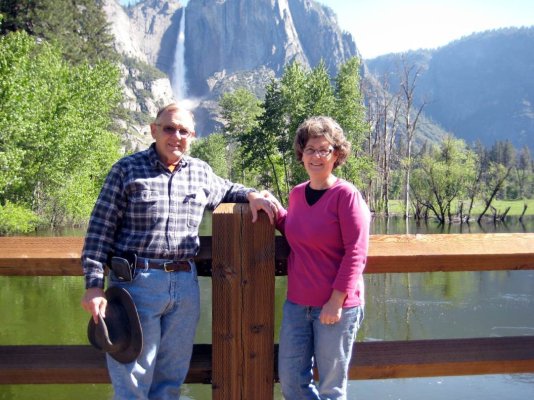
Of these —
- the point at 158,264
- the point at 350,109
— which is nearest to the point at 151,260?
the point at 158,264

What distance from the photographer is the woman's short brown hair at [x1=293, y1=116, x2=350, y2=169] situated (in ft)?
7.83

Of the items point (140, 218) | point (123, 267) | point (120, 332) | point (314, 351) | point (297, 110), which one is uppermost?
point (297, 110)

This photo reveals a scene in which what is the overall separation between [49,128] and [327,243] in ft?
70.8

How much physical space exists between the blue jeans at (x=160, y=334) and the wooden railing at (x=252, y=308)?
0.11 meters

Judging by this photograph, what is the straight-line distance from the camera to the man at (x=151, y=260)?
2.24 meters

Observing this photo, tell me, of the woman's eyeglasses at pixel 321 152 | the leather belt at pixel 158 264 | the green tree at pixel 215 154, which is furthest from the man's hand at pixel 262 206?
the green tree at pixel 215 154

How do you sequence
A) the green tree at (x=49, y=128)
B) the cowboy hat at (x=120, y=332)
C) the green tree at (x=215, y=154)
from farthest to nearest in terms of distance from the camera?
the green tree at (x=215, y=154)
the green tree at (x=49, y=128)
the cowboy hat at (x=120, y=332)

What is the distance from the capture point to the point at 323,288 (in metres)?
2.27

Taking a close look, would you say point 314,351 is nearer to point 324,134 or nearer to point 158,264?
point 158,264

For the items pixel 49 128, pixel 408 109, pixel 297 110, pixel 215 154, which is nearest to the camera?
pixel 49 128

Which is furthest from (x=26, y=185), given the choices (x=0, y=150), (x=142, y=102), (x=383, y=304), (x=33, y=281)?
(x=142, y=102)

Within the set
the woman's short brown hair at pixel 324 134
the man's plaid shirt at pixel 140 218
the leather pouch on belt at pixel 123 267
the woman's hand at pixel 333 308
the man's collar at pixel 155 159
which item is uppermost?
the woman's short brown hair at pixel 324 134

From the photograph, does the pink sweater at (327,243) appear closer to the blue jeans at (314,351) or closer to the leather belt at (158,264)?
the blue jeans at (314,351)

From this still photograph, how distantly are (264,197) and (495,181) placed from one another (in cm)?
6847
